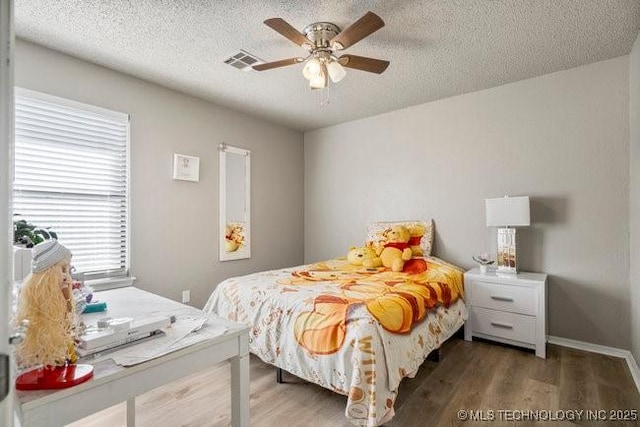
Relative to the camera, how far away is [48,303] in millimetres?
812

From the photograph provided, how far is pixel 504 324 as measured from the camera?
8.86 feet

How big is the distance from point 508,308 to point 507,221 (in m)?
0.74

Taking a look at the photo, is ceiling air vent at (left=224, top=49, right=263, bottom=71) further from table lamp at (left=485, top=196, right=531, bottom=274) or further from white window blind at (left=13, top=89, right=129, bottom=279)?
table lamp at (left=485, top=196, right=531, bottom=274)

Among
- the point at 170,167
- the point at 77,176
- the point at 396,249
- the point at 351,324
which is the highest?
the point at 170,167

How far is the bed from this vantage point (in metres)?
1.63

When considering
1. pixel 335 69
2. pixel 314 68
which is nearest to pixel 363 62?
pixel 335 69

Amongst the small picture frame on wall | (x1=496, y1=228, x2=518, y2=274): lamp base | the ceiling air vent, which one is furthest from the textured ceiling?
(x1=496, y1=228, x2=518, y2=274): lamp base

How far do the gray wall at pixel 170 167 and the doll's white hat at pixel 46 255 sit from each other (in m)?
2.15

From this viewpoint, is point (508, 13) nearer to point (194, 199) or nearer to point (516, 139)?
point (516, 139)

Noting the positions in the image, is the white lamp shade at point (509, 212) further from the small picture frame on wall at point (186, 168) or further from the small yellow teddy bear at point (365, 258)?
the small picture frame on wall at point (186, 168)

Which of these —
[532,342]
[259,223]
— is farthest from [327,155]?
[532,342]

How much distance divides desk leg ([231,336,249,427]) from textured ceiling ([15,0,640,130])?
1930 mm

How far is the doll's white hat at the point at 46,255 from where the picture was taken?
0.85 metres

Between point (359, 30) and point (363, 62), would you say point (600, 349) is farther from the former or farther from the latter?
point (359, 30)
